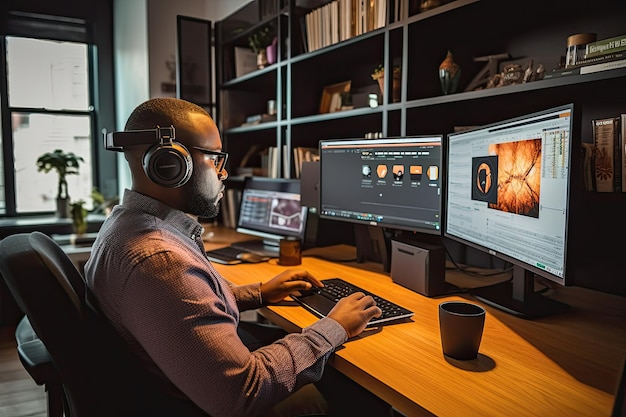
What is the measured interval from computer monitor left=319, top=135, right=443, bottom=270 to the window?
2.86 meters

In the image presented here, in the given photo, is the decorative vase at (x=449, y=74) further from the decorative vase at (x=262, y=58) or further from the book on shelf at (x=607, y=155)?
the decorative vase at (x=262, y=58)

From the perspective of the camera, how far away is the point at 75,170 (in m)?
4.00

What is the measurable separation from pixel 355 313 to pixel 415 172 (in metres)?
0.68

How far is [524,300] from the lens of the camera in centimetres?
131

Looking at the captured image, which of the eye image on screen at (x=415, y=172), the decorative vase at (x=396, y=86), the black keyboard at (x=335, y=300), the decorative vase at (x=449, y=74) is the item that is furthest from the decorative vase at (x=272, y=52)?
the black keyboard at (x=335, y=300)

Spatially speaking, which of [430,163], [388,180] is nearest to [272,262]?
[388,180]

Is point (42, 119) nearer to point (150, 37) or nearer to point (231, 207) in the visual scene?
point (150, 37)

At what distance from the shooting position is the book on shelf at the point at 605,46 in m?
1.19

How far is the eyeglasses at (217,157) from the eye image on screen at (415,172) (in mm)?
721

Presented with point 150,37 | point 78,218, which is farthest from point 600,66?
point 78,218

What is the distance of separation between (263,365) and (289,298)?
0.54 meters

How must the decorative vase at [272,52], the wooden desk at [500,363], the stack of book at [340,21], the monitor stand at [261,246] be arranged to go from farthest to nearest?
the decorative vase at [272,52] < the monitor stand at [261,246] < the stack of book at [340,21] < the wooden desk at [500,363]

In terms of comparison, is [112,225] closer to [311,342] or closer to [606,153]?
[311,342]

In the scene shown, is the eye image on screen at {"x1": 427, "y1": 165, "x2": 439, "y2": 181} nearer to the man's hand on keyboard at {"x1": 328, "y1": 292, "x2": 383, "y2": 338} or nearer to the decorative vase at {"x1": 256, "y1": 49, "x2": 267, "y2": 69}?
the man's hand on keyboard at {"x1": 328, "y1": 292, "x2": 383, "y2": 338}
